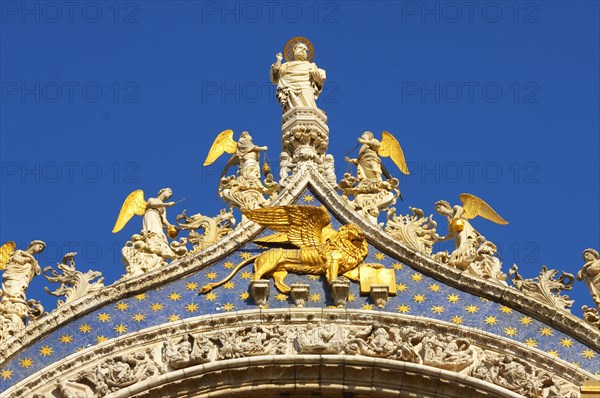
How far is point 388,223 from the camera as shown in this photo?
83.9ft

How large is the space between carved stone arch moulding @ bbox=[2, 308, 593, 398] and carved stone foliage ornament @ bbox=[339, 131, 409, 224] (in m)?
2.08

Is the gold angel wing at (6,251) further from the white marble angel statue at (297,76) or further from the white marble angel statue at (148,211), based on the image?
the white marble angel statue at (297,76)

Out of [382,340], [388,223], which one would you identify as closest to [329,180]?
[388,223]

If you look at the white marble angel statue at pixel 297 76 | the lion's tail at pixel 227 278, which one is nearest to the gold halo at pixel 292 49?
the white marble angel statue at pixel 297 76

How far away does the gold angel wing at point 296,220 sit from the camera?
82.6 feet

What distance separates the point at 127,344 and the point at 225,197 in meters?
2.62

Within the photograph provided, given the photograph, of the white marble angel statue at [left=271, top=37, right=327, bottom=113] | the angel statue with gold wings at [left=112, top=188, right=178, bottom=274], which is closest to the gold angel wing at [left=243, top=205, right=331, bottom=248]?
the angel statue with gold wings at [left=112, top=188, right=178, bottom=274]

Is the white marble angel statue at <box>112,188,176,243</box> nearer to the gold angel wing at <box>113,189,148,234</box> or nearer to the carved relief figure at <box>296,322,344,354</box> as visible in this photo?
the gold angel wing at <box>113,189,148,234</box>

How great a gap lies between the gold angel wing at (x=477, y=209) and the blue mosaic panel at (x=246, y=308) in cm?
114

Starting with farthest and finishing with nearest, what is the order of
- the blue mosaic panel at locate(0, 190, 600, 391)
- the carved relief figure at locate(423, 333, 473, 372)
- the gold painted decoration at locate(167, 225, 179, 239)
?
the gold painted decoration at locate(167, 225, 179, 239) → the blue mosaic panel at locate(0, 190, 600, 391) → the carved relief figure at locate(423, 333, 473, 372)

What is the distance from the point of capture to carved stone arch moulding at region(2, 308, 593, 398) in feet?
77.1

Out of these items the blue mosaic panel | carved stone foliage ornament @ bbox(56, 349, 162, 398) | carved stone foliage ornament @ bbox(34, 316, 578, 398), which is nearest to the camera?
carved stone foliage ornament @ bbox(56, 349, 162, 398)

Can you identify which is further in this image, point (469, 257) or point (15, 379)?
point (469, 257)

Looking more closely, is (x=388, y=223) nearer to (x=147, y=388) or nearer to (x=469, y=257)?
(x=469, y=257)
